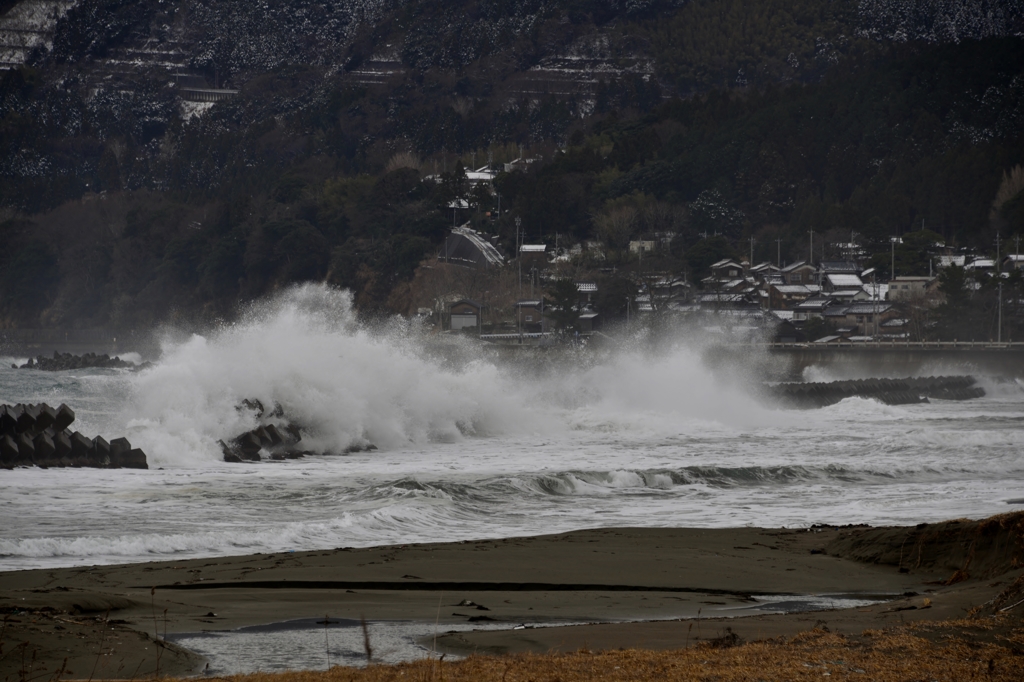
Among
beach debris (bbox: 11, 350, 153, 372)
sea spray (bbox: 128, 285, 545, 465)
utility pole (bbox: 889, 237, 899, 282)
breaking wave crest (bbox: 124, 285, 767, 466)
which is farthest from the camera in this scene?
utility pole (bbox: 889, 237, 899, 282)

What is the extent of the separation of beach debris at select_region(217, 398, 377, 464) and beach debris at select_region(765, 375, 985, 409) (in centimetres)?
2335

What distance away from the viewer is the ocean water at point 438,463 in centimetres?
1216

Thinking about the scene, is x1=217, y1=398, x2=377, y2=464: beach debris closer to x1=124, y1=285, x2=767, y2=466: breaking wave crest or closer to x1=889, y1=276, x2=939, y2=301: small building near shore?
x1=124, y1=285, x2=767, y2=466: breaking wave crest

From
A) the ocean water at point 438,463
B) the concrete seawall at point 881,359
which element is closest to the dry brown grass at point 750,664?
the ocean water at point 438,463

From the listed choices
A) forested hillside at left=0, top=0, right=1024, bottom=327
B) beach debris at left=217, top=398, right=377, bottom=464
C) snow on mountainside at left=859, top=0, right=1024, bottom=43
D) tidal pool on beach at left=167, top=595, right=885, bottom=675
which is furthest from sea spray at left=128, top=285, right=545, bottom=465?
snow on mountainside at left=859, top=0, right=1024, bottom=43

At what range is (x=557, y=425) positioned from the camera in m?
28.1

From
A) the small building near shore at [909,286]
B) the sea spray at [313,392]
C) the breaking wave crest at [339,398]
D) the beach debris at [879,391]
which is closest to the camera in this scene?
the sea spray at [313,392]


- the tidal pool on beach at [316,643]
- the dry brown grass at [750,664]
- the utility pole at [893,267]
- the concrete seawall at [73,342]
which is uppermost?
the dry brown grass at [750,664]

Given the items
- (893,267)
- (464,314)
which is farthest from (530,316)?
(893,267)

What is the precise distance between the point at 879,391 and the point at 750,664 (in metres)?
43.0

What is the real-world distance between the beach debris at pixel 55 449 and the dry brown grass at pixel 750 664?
12329 millimetres

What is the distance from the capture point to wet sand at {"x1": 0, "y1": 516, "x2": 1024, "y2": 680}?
677 cm

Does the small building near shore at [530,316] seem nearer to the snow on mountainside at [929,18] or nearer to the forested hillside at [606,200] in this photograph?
the forested hillside at [606,200]

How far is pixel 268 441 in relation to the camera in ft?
67.5
